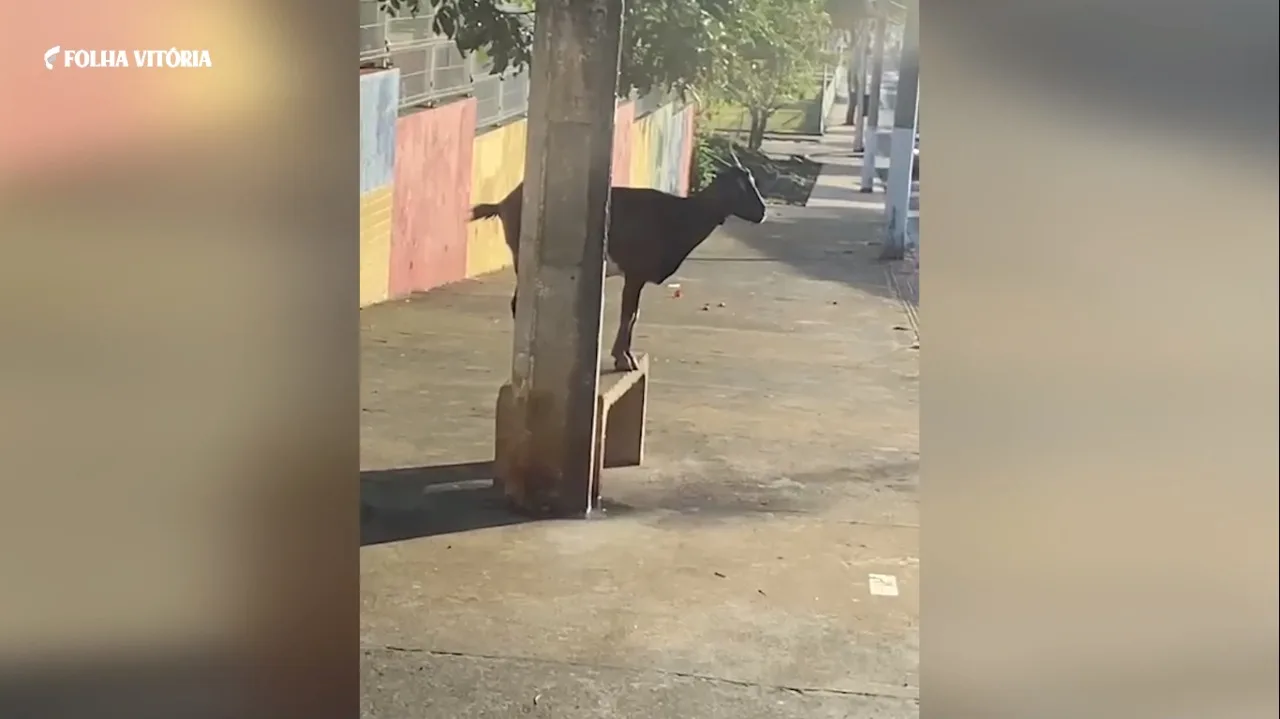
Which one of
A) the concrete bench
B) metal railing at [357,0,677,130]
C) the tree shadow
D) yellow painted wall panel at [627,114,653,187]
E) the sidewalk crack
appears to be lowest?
the sidewalk crack

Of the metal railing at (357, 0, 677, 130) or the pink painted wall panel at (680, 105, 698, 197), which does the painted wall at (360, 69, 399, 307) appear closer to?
the metal railing at (357, 0, 677, 130)

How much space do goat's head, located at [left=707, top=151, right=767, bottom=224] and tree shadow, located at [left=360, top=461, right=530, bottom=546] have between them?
10.2 inches

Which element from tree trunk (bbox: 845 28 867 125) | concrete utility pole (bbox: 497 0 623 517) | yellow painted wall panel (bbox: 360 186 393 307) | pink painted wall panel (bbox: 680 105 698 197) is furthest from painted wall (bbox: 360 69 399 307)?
tree trunk (bbox: 845 28 867 125)

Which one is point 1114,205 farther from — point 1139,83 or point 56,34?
point 56,34

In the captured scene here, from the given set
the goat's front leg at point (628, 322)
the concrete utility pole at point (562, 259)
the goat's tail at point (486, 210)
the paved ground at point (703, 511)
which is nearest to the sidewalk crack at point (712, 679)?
the paved ground at point (703, 511)

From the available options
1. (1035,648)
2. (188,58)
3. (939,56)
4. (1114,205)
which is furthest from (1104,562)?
(188,58)

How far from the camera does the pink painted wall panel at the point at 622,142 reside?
0.77 m

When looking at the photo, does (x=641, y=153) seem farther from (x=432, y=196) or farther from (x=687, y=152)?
(x=432, y=196)

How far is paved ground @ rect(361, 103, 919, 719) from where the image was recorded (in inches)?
31.4

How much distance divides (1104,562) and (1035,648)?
8 cm

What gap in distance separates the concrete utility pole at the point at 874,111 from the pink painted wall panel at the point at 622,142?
0.52 feet

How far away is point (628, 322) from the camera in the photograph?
81 cm

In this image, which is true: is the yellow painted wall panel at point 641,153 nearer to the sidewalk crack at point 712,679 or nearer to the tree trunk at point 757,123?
the tree trunk at point 757,123

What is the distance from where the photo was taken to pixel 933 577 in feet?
2.64
